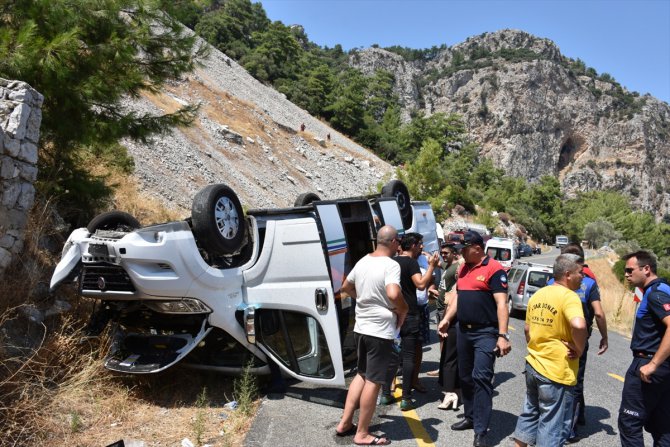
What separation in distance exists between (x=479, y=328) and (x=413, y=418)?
1.30 metres

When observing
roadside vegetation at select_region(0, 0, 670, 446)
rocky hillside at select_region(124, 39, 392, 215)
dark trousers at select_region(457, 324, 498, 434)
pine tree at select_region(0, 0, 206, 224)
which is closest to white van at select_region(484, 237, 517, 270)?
roadside vegetation at select_region(0, 0, 670, 446)

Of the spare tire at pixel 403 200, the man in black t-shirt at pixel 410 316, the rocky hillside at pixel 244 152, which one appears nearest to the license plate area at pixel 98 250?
the man in black t-shirt at pixel 410 316

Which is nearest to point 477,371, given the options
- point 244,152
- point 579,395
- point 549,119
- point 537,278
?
point 579,395

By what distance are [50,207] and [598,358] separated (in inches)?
376

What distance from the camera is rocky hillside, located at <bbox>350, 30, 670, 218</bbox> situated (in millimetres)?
117125

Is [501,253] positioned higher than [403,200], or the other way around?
[403,200]

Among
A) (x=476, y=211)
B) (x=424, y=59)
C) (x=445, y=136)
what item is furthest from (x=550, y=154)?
(x=476, y=211)

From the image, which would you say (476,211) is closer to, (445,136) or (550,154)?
(445,136)

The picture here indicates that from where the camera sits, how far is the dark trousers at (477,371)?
→ 4.28 metres

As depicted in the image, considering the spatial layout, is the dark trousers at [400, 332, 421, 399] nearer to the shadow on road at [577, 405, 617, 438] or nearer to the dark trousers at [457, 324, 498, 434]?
the dark trousers at [457, 324, 498, 434]

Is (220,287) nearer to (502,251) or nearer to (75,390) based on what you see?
(75,390)

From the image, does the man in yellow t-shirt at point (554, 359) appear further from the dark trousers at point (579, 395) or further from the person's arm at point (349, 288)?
the person's arm at point (349, 288)

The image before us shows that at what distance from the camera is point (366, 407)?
4.21m

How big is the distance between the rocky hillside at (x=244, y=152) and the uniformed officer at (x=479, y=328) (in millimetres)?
6759
